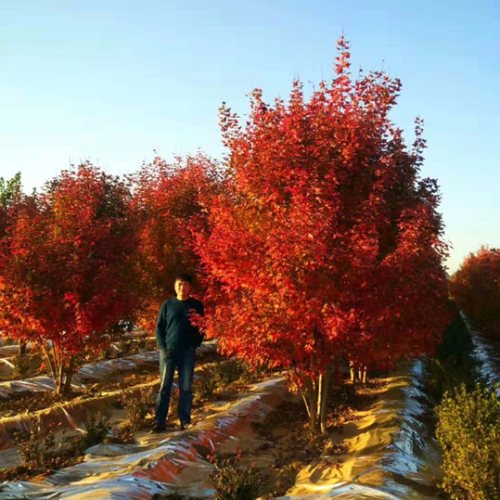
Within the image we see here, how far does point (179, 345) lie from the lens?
734 cm

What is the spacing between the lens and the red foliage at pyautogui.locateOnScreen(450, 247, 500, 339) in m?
21.6

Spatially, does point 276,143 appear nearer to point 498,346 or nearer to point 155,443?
point 155,443

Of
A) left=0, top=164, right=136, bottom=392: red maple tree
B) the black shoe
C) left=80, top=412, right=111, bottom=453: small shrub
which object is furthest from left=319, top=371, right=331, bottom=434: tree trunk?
left=0, top=164, right=136, bottom=392: red maple tree

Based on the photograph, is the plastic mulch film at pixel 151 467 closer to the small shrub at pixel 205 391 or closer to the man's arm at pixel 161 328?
the man's arm at pixel 161 328

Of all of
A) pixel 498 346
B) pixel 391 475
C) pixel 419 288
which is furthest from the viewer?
pixel 498 346

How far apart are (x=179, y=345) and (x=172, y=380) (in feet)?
1.61

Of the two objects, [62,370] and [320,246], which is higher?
[320,246]

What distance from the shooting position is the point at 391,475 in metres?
5.47

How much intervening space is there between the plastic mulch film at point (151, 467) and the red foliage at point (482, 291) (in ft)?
54.0

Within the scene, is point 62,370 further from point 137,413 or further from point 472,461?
point 472,461

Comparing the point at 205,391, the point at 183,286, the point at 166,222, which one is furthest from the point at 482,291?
the point at 183,286

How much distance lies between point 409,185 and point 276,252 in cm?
337

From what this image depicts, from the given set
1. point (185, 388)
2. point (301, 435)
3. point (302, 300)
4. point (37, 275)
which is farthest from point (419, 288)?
point (37, 275)

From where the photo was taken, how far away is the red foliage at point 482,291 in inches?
849
